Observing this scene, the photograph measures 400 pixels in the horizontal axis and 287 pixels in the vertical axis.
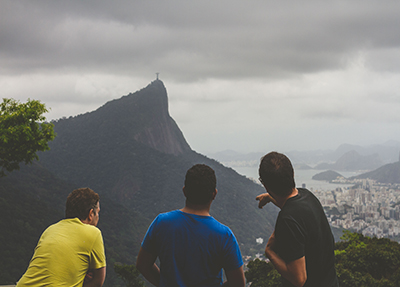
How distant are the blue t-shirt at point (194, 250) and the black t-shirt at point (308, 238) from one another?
41 centimetres

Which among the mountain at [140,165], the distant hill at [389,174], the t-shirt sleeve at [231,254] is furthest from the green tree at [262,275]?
the distant hill at [389,174]

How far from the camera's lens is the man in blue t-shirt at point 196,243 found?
2660 mm

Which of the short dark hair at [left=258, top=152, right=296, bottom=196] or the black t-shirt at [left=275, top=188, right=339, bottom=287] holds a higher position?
the short dark hair at [left=258, top=152, right=296, bottom=196]

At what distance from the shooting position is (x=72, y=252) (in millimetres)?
2752

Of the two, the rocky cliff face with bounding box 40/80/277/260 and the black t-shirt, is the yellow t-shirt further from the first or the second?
the rocky cliff face with bounding box 40/80/277/260

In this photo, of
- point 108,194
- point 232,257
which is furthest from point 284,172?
point 108,194

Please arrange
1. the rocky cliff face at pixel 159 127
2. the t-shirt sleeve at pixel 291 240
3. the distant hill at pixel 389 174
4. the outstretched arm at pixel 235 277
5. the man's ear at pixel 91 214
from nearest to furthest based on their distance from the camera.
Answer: the t-shirt sleeve at pixel 291 240
the outstretched arm at pixel 235 277
the man's ear at pixel 91 214
the rocky cliff face at pixel 159 127
the distant hill at pixel 389 174

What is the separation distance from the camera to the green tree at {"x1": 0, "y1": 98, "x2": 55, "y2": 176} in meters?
14.4

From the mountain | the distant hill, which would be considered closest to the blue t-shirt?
the mountain

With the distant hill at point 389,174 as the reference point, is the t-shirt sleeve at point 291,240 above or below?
above

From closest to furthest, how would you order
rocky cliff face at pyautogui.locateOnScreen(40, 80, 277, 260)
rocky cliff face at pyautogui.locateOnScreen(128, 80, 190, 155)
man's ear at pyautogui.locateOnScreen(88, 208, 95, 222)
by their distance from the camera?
1. man's ear at pyautogui.locateOnScreen(88, 208, 95, 222)
2. rocky cliff face at pyautogui.locateOnScreen(40, 80, 277, 260)
3. rocky cliff face at pyautogui.locateOnScreen(128, 80, 190, 155)

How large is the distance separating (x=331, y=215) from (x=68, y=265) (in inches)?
3570

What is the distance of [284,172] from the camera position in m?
2.63

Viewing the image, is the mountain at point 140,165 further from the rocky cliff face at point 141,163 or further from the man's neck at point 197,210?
the man's neck at point 197,210
